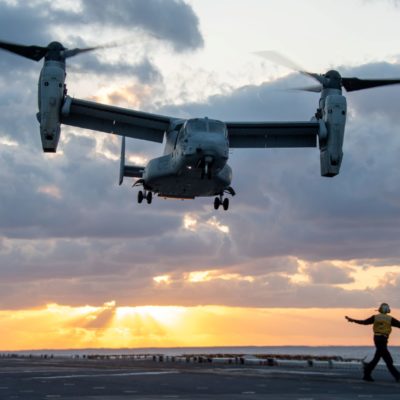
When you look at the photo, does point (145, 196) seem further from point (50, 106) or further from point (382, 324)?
point (382, 324)

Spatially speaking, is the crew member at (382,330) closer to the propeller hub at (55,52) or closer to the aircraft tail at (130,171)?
the propeller hub at (55,52)

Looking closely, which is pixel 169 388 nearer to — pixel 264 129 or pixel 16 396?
pixel 16 396

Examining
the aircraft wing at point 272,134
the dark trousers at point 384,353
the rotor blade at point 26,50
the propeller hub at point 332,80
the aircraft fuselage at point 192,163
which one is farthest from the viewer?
the aircraft wing at point 272,134

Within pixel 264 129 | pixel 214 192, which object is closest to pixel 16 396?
pixel 214 192

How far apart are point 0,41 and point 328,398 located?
29.5m

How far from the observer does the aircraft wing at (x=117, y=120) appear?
4225cm

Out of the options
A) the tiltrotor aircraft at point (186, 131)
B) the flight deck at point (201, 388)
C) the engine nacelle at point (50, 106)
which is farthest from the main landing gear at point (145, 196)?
the flight deck at point (201, 388)

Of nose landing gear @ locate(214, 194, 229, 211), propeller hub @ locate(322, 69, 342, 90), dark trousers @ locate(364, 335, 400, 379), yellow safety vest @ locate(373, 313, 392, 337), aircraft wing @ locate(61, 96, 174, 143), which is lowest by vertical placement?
dark trousers @ locate(364, 335, 400, 379)

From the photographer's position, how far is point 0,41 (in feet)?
127

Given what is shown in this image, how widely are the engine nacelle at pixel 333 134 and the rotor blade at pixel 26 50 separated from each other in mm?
15543

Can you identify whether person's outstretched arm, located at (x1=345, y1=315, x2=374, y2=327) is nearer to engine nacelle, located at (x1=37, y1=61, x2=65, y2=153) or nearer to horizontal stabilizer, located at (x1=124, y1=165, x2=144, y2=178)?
engine nacelle, located at (x1=37, y1=61, x2=65, y2=153)

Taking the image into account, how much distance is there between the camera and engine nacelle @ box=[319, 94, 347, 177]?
39.1 m

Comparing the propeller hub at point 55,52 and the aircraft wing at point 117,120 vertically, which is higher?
the propeller hub at point 55,52

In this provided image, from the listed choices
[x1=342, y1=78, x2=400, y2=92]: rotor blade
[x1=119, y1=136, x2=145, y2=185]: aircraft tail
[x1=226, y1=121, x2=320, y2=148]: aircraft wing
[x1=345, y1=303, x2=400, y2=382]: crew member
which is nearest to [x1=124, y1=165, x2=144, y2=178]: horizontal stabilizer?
[x1=119, y1=136, x2=145, y2=185]: aircraft tail
